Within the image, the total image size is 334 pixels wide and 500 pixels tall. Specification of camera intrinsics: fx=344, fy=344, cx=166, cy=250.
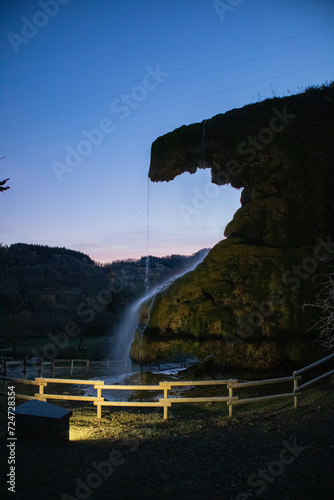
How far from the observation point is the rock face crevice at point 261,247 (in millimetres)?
11367

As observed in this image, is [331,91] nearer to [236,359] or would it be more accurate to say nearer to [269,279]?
[269,279]

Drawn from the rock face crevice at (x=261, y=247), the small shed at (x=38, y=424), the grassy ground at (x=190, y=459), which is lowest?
the grassy ground at (x=190, y=459)

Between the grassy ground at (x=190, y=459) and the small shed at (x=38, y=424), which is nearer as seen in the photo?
the grassy ground at (x=190, y=459)

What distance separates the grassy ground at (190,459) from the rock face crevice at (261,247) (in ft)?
10.9

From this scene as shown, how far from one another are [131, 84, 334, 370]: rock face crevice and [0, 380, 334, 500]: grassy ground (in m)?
3.34

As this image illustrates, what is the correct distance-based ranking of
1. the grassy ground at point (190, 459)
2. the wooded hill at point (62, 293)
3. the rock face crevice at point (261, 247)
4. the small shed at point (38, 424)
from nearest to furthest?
the grassy ground at point (190, 459) < the small shed at point (38, 424) < the rock face crevice at point (261, 247) < the wooded hill at point (62, 293)

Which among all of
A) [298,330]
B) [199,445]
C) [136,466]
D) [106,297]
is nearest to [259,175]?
[298,330]

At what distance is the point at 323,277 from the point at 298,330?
1957mm

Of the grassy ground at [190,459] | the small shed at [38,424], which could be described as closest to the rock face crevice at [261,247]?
the grassy ground at [190,459]

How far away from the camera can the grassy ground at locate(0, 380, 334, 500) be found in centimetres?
448

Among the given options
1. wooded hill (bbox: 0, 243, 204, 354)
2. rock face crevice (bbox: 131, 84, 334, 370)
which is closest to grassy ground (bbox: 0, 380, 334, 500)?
rock face crevice (bbox: 131, 84, 334, 370)

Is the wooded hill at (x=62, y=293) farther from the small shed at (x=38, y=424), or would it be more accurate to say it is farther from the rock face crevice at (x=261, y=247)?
the small shed at (x=38, y=424)

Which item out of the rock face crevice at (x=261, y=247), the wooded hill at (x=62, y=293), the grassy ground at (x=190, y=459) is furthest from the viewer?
the wooded hill at (x=62, y=293)

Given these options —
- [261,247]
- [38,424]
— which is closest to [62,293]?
[261,247]
